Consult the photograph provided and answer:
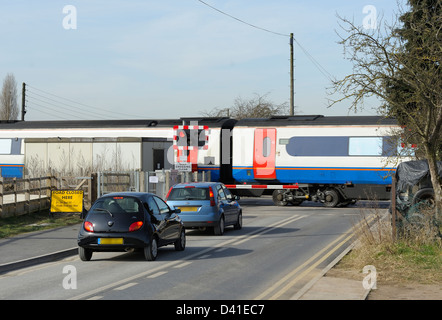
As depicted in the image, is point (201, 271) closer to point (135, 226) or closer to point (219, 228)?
point (135, 226)

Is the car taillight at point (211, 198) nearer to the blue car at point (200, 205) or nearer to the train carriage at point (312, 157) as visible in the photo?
the blue car at point (200, 205)

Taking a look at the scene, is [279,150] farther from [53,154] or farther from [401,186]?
[401,186]

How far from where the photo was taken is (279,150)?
34.7 m

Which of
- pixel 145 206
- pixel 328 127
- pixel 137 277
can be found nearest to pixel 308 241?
pixel 145 206

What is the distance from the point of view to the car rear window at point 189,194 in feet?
68.0

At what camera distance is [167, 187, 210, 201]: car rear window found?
20734 millimetres

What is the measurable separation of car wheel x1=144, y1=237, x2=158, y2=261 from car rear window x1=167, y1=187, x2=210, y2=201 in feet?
16.8

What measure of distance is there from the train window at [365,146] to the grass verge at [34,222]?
13.8 meters

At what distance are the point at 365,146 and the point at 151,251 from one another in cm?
1963

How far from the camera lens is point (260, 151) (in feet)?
115

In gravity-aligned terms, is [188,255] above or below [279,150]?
below

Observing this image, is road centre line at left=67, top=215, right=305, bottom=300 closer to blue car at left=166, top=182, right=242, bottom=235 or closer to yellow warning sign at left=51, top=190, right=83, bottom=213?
blue car at left=166, top=182, right=242, bottom=235

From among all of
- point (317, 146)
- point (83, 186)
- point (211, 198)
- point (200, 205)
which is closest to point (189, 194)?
point (200, 205)
